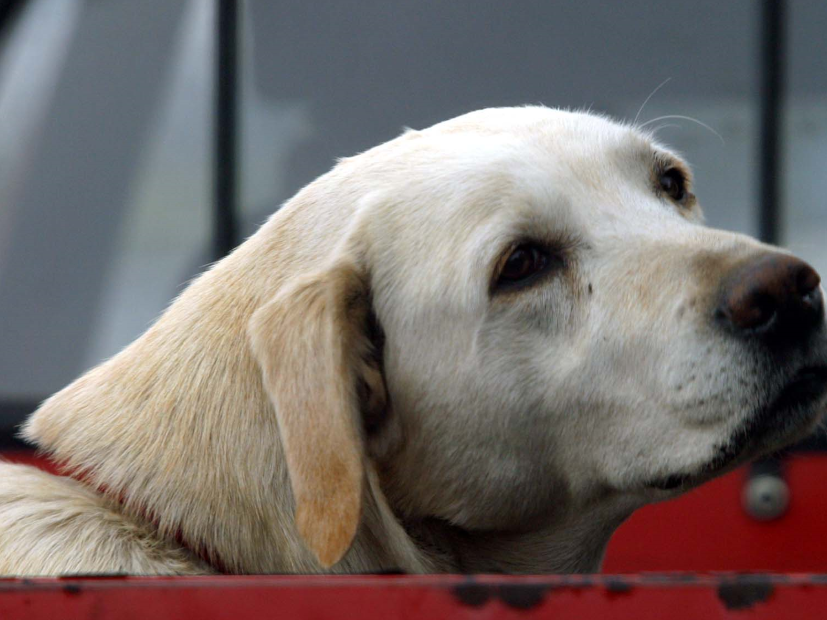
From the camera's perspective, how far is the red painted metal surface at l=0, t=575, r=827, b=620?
89cm

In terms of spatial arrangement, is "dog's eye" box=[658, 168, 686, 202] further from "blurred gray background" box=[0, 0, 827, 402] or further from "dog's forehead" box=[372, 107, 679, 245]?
"blurred gray background" box=[0, 0, 827, 402]

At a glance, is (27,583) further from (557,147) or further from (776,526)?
(776,526)

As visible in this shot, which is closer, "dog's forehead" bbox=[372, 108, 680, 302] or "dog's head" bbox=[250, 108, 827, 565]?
"dog's head" bbox=[250, 108, 827, 565]

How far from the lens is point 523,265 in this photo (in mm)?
1840

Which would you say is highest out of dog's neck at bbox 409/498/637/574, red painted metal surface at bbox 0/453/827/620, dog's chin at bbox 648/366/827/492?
red painted metal surface at bbox 0/453/827/620

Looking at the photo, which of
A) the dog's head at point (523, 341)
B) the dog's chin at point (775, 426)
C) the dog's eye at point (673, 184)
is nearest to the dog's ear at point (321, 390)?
the dog's head at point (523, 341)

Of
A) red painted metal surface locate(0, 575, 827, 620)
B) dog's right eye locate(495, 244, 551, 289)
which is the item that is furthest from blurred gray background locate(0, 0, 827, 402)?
red painted metal surface locate(0, 575, 827, 620)

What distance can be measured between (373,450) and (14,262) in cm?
280

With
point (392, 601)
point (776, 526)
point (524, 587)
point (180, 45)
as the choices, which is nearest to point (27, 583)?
point (392, 601)

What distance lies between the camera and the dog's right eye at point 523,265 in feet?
6.00

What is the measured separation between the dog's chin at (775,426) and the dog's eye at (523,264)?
0.46 metres

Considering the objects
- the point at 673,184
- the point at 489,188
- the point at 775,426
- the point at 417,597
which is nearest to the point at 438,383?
→ the point at 489,188

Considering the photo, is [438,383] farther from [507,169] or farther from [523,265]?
[507,169]

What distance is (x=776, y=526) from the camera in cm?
330
